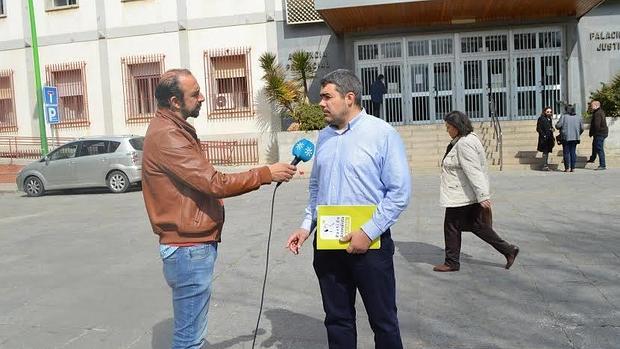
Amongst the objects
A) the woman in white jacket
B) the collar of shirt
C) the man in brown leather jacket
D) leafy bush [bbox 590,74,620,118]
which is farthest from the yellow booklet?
leafy bush [bbox 590,74,620,118]

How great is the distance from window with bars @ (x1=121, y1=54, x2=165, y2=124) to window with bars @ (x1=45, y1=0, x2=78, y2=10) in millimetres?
3368

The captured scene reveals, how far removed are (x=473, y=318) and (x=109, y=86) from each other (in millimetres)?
20448

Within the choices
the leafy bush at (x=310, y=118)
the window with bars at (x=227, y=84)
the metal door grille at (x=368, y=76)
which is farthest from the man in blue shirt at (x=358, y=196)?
the window with bars at (x=227, y=84)

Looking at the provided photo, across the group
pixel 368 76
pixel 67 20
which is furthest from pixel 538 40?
pixel 67 20

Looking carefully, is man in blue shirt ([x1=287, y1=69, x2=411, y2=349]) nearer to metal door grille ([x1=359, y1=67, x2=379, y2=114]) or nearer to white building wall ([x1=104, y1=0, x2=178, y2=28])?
metal door grille ([x1=359, y1=67, x2=379, y2=114])

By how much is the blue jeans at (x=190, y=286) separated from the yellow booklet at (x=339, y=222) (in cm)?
60

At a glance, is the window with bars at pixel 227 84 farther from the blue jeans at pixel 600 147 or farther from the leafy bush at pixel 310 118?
the blue jeans at pixel 600 147

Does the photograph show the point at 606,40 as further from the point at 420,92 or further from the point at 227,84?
the point at 227,84

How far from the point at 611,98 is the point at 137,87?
16126 millimetres

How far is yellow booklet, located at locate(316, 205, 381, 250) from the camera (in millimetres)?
3127

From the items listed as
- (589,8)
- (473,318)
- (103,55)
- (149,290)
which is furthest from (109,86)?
(473,318)

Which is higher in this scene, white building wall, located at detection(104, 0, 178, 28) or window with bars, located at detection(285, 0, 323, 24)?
white building wall, located at detection(104, 0, 178, 28)

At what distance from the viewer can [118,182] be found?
15289 mm

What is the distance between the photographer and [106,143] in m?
15.5
